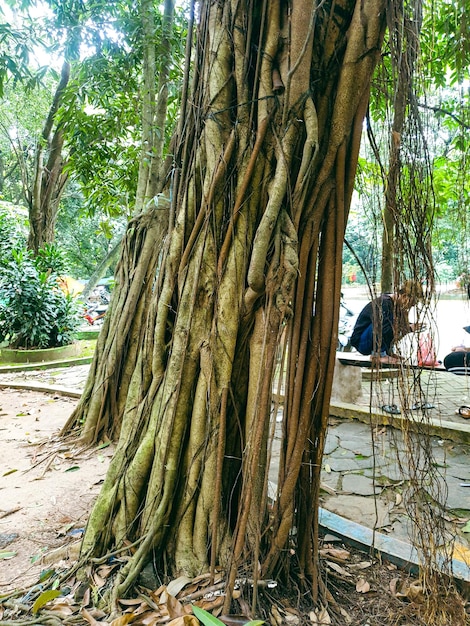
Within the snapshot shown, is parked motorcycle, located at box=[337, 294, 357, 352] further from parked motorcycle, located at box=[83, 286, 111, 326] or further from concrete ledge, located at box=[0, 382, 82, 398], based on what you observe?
parked motorcycle, located at box=[83, 286, 111, 326]

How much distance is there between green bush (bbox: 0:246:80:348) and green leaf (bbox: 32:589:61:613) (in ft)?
21.9

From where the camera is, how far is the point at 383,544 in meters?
2.04

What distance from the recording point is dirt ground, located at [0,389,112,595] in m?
2.10

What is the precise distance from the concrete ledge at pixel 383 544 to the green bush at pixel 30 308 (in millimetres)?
6743

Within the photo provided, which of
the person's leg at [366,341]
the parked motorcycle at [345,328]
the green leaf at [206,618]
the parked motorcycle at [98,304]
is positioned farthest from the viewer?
the parked motorcycle at [98,304]

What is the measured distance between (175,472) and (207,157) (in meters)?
1.27

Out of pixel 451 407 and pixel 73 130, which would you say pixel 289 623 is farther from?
pixel 73 130

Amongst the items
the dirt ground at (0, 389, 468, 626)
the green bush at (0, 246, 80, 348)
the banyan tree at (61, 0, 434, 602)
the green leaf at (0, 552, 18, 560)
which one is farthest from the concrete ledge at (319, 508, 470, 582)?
the green bush at (0, 246, 80, 348)

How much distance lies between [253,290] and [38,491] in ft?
6.68

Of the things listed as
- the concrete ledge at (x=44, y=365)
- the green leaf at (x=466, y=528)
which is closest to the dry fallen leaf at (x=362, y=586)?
the green leaf at (x=466, y=528)

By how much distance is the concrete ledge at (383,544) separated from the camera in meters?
1.82

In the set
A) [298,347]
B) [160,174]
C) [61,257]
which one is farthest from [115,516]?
[61,257]

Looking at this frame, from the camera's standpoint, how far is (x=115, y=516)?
6.30ft

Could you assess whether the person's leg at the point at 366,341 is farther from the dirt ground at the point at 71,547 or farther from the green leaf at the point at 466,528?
the dirt ground at the point at 71,547
